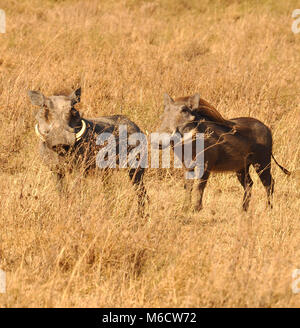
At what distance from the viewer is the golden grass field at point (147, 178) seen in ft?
9.67

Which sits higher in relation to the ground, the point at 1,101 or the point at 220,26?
the point at 220,26

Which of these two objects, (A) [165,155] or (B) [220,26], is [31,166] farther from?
(B) [220,26]

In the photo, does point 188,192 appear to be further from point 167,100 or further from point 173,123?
point 167,100

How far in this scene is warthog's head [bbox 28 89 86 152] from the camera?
3893 millimetres

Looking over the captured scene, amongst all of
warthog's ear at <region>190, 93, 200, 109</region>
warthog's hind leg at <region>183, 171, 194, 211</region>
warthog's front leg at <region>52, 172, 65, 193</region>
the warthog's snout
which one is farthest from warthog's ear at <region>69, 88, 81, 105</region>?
warthog's hind leg at <region>183, 171, 194, 211</region>

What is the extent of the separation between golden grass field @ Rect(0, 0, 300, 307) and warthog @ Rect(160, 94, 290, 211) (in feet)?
0.84

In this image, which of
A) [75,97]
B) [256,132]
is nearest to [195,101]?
[256,132]

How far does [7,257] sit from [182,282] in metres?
1.04

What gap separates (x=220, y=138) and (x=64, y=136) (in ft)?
4.52

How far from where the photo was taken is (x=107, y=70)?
303 inches

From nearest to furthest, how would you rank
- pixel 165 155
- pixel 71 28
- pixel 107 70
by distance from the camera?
pixel 165 155 → pixel 107 70 → pixel 71 28

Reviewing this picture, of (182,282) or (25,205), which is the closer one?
(182,282)
